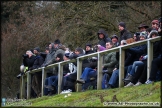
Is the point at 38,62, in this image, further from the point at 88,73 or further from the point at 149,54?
the point at 149,54

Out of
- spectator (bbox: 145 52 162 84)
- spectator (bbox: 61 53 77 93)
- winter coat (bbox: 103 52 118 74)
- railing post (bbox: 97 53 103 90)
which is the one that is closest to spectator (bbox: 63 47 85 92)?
spectator (bbox: 61 53 77 93)

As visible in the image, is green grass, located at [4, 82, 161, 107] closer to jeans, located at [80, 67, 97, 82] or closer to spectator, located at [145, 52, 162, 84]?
spectator, located at [145, 52, 162, 84]

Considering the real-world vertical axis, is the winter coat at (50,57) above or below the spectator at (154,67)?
above

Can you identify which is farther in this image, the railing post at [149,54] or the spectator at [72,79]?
the spectator at [72,79]

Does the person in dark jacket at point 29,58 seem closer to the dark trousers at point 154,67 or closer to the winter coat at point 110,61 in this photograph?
the winter coat at point 110,61

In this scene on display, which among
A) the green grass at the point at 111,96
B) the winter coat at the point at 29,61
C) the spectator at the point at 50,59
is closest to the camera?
the green grass at the point at 111,96

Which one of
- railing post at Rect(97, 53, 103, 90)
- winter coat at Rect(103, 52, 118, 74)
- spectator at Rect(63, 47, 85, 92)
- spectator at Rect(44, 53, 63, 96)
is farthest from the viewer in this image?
spectator at Rect(44, 53, 63, 96)

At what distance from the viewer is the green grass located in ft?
40.4

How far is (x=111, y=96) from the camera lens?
525 inches

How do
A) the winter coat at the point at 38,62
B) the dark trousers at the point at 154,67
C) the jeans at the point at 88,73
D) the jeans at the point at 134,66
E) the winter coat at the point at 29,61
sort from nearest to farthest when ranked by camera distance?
the dark trousers at the point at 154,67 → the jeans at the point at 134,66 → the jeans at the point at 88,73 → the winter coat at the point at 38,62 → the winter coat at the point at 29,61

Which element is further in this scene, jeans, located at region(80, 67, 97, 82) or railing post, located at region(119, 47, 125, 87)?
jeans, located at region(80, 67, 97, 82)

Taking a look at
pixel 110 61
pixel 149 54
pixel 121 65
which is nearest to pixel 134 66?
pixel 149 54

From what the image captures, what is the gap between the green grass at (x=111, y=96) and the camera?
1231cm

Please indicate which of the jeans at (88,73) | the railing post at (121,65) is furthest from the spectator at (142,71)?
the jeans at (88,73)
